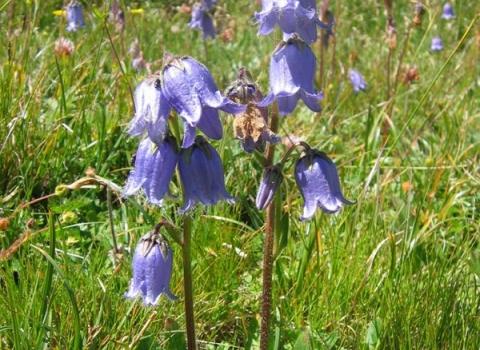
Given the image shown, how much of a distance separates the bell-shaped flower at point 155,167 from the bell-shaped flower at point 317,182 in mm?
394

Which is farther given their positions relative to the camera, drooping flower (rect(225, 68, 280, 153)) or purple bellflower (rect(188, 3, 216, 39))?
purple bellflower (rect(188, 3, 216, 39))

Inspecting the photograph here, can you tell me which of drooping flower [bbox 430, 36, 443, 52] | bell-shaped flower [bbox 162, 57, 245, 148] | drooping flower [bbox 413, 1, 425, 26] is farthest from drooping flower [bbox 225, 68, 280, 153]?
drooping flower [bbox 430, 36, 443, 52]

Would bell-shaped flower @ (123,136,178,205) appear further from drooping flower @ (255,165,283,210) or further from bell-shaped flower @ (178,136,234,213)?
drooping flower @ (255,165,283,210)

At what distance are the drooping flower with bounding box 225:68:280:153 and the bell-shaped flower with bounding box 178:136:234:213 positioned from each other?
0.23 m

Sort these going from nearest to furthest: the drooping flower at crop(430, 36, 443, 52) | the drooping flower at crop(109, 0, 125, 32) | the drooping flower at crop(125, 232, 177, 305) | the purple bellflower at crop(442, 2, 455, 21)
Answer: the drooping flower at crop(125, 232, 177, 305) < the drooping flower at crop(109, 0, 125, 32) < the drooping flower at crop(430, 36, 443, 52) < the purple bellflower at crop(442, 2, 455, 21)

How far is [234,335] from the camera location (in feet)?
7.52

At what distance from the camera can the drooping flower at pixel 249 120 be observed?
1855 mm

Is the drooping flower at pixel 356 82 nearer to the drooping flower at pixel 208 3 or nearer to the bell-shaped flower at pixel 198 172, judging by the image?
the drooping flower at pixel 208 3

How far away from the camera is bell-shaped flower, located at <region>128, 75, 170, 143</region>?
1.51m

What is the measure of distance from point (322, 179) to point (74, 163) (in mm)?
1469

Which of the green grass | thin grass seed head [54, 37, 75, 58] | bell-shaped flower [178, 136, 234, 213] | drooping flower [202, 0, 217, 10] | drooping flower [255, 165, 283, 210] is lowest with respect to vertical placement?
the green grass

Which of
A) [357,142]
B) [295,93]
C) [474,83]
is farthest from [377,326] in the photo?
[474,83]

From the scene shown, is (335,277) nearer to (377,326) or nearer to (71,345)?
(377,326)

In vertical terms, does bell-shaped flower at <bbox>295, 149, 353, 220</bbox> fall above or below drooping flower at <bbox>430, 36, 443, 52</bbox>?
above
